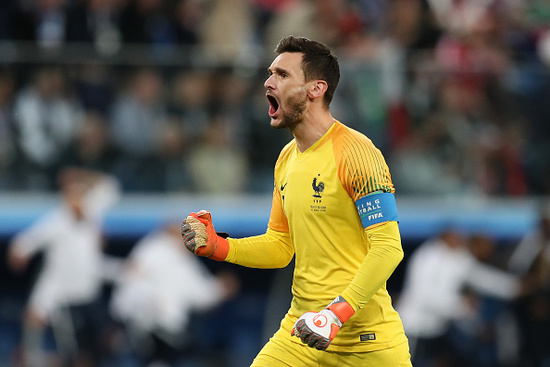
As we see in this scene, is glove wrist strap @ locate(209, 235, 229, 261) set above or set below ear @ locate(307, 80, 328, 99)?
below

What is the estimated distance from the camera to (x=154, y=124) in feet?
36.8

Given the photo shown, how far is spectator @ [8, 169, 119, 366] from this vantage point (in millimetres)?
11586

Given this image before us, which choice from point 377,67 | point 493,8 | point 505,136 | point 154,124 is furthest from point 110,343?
point 493,8

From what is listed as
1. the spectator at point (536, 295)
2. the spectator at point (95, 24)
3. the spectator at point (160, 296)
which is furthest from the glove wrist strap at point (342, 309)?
the spectator at point (536, 295)

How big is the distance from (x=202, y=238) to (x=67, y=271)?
645 centimetres

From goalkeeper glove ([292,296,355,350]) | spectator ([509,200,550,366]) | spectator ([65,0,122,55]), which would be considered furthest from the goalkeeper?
spectator ([509,200,550,366])

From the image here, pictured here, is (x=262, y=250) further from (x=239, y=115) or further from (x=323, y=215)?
(x=239, y=115)

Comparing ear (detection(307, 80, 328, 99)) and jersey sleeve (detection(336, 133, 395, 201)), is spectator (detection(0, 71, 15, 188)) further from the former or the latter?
jersey sleeve (detection(336, 133, 395, 201))

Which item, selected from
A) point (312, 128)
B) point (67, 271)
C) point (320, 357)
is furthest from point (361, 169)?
point (67, 271)

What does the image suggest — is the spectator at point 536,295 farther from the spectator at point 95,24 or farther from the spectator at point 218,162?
the spectator at point 95,24

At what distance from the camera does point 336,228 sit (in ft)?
18.0

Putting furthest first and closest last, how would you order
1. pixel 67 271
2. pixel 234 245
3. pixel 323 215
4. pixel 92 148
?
1. pixel 67 271
2. pixel 92 148
3. pixel 234 245
4. pixel 323 215

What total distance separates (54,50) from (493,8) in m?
6.45

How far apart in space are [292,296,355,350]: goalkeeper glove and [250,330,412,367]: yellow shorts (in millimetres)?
565
